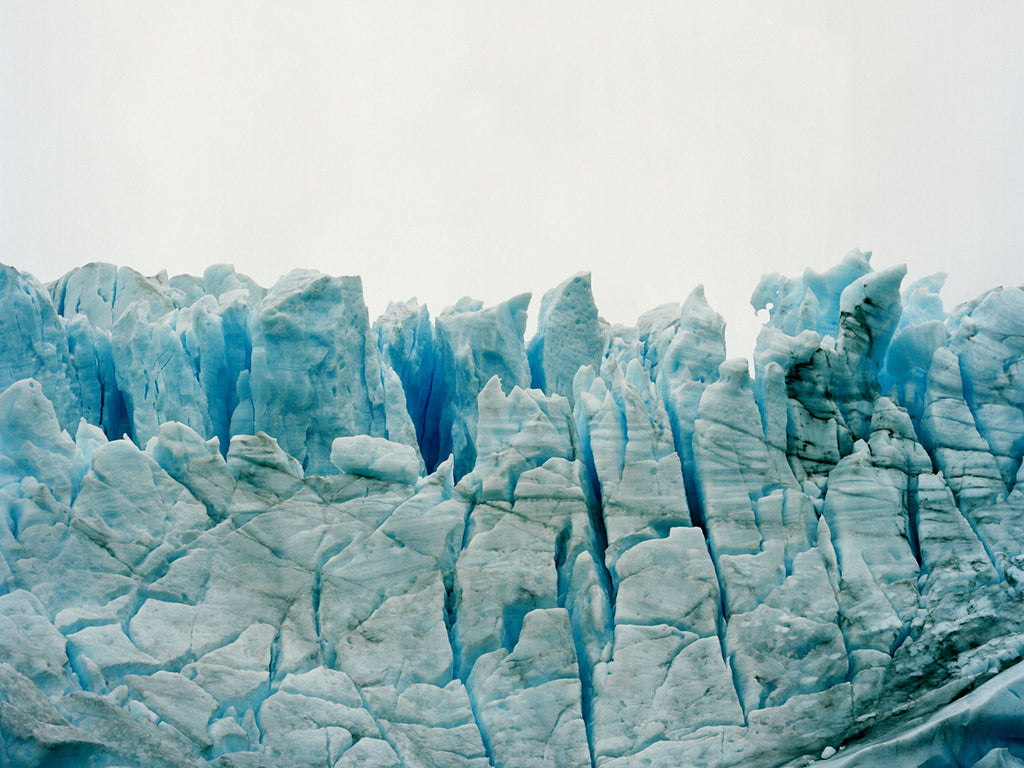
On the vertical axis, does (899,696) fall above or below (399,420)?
below

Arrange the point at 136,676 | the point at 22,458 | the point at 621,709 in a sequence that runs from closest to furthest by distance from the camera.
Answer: the point at 136,676
the point at 621,709
the point at 22,458

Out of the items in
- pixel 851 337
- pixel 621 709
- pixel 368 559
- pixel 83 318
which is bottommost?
pixel 621 709

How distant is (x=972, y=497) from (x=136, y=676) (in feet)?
41.7

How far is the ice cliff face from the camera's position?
11.6 meters

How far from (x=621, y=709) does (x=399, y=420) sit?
24.2ft

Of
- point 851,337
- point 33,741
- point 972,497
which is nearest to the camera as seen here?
point 33,741

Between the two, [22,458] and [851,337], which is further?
[851,337]

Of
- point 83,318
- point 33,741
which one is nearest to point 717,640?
point 33,741

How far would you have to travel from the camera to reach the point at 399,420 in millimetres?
17391

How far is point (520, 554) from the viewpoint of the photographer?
1342 centimetres

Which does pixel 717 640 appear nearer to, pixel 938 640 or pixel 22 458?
pixel 938 640

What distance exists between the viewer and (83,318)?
1736 cm

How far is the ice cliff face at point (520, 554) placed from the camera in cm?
1155

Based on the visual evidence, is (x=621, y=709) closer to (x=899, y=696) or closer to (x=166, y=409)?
(x=899, y=696)
